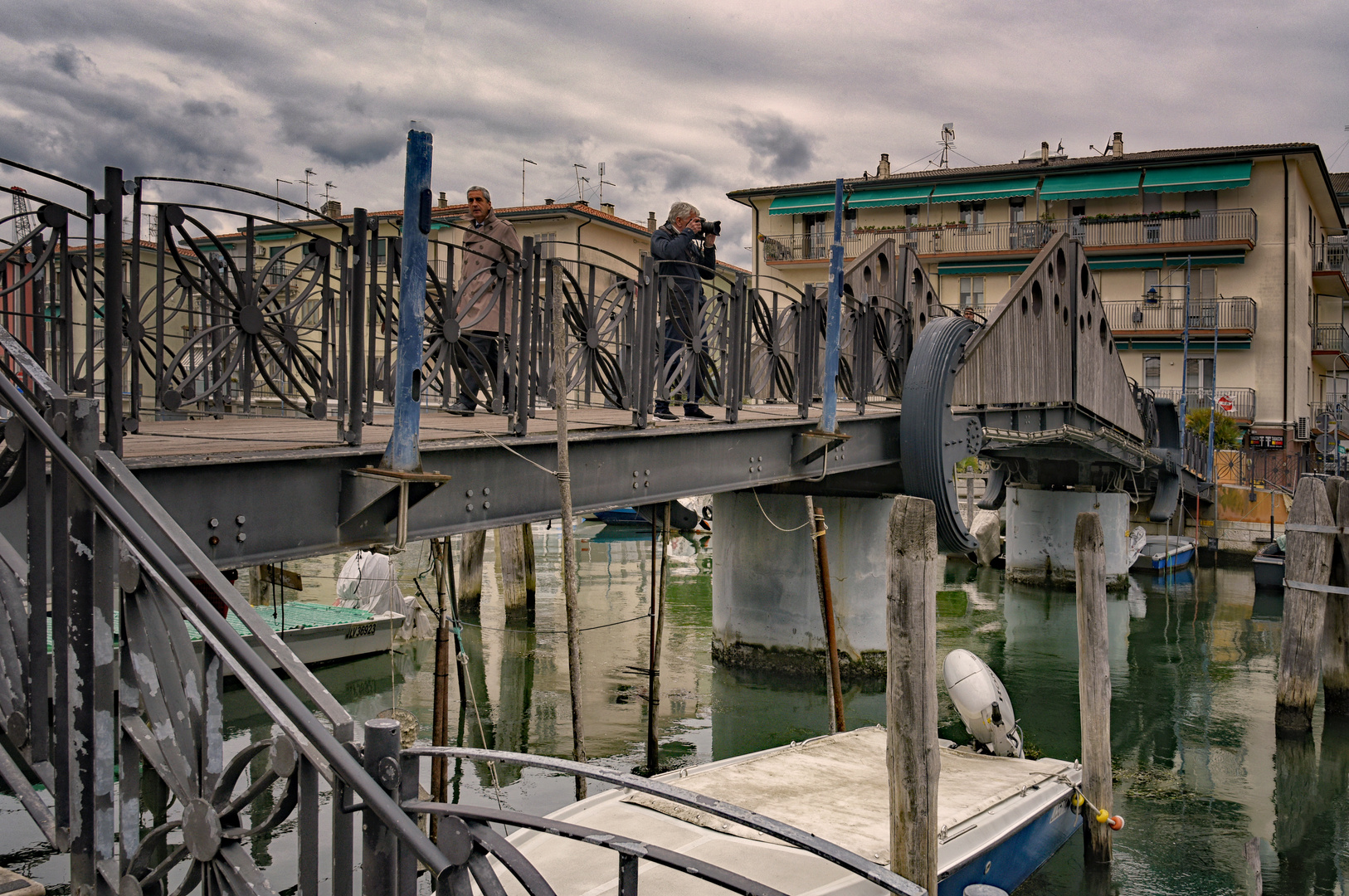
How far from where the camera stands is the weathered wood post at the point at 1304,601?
13516 mm

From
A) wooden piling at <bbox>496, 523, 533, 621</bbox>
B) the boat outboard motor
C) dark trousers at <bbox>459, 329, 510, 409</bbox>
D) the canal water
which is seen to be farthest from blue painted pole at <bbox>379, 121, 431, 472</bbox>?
wooden piling at <bbox>496, 523, 533, 621</bbox>

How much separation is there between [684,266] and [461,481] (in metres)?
3.33

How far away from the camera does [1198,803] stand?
1199 cm

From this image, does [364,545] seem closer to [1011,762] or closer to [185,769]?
[185,769]

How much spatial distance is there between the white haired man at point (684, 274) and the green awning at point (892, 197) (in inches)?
1387

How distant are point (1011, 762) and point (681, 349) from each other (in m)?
4.91

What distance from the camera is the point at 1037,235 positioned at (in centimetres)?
4112

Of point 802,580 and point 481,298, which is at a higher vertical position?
point 481,298

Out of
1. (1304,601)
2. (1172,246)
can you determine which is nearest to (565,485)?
(1304,601)

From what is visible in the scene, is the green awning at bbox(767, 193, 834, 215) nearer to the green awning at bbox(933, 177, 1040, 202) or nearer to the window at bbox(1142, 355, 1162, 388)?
the green awning at bbox(933, 177, 1040, 202)

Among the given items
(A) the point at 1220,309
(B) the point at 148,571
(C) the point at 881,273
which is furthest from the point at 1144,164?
(B) the point at 148,571

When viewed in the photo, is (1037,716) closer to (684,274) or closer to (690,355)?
(690,355)

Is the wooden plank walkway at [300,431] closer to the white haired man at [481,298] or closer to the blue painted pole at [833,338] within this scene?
the white haired man at [481,298]

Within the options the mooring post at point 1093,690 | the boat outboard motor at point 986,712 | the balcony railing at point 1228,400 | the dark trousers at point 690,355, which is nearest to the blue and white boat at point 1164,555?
the balcony railing at point 1228,400
